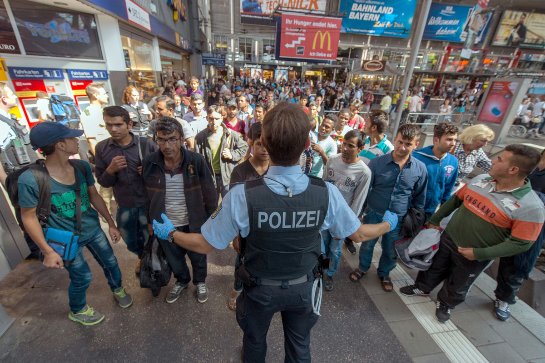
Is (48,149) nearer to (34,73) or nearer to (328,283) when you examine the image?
(328,283)

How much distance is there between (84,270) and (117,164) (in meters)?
1.07

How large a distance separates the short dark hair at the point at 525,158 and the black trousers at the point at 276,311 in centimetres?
211

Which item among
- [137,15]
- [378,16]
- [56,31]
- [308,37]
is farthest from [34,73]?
[378,16]

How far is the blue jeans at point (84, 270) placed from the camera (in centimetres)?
227

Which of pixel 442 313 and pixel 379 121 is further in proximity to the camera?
pixel 379 121

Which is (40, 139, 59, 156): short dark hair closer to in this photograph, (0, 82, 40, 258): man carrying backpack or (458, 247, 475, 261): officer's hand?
(0, 82, 40, 258): man carrying backpack

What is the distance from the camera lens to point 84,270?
7.58 ft

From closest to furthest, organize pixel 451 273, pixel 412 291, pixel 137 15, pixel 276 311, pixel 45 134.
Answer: pixel 276 311
pixel 45 134
pixel 451 273
pixel 412 291
pixel 137 15

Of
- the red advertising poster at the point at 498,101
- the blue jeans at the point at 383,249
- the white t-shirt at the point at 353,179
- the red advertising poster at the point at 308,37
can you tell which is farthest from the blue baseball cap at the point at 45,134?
the red advertising poster at the point at 498,101

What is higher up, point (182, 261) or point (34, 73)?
point (34, 73)

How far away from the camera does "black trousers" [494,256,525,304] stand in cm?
272

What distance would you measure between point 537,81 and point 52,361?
57.4 ft

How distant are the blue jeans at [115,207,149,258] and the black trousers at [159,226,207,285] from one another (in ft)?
2.12

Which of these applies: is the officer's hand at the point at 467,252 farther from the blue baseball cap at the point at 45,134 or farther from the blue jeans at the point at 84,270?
the blue baseball cap at the point at 45,134
